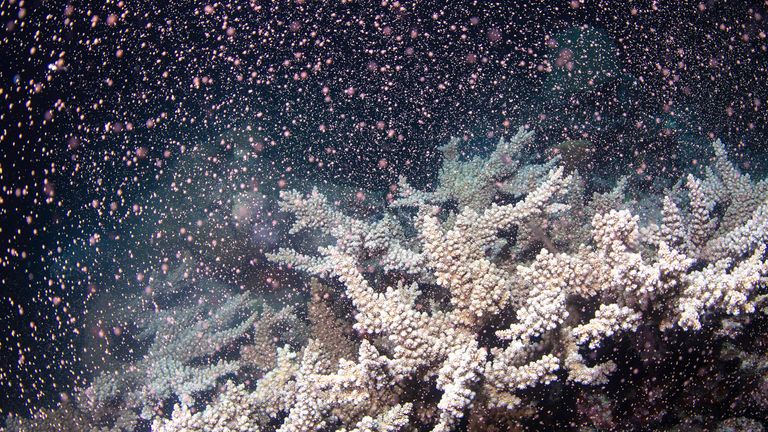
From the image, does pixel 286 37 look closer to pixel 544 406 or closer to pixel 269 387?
pixel 269 387

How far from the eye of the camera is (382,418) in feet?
5.32

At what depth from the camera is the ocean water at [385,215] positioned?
161 cm

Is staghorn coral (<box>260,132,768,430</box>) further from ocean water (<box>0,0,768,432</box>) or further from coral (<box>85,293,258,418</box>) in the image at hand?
coral (<box>85,293,258,418</box>)

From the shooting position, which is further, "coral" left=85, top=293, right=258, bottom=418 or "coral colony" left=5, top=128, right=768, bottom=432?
"coral" left=85, top=293, right=258, bottom=418

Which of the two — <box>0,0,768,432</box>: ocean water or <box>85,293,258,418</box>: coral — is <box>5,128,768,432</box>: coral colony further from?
<box>85,293,258,418</box>: coral

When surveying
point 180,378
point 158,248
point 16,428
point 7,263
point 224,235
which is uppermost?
point 7,263

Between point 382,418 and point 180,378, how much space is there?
3.52m

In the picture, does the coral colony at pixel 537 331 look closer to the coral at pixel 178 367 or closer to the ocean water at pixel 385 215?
the ocean water at pixel 385 215

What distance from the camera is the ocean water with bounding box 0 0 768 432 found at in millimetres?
1609

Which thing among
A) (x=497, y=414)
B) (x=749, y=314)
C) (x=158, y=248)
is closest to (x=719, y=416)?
(x=749, y=314)

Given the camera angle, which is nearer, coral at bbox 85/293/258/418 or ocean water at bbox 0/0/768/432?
ocean water at bbox 0/0/768/432

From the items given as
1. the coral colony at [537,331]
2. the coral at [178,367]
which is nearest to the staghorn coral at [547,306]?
the coral colony at [537,331]

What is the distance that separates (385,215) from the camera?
151 inches

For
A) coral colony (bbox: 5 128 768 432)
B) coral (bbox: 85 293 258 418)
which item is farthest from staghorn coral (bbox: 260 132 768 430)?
coral (bbox: 85 293 258 418)
